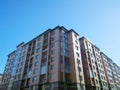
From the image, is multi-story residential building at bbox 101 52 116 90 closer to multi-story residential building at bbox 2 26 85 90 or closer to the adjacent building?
the adjacent building

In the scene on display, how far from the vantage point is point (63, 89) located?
106ft

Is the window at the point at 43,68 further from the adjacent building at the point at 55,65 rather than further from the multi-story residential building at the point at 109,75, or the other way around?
the multi-story residential building at the point at 109,75

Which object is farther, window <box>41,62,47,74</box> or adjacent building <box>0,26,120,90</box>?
window <box>41,62,47,74</box>

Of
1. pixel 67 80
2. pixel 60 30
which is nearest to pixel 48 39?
pixel 60 30

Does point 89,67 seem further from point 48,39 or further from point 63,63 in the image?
point 48,39

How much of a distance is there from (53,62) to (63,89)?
9.77 meters

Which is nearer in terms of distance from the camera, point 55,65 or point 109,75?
point 55,65

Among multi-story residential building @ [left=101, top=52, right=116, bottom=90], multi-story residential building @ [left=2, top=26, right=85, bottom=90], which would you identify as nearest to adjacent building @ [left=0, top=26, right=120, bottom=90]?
multi-story residential building @ [left=2, top=26, right=85, bottom=90]

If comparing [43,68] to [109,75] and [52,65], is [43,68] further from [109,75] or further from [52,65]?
[109,75]

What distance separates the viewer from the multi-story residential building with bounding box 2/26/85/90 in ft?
113

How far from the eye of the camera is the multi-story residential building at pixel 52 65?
34500 millimetres

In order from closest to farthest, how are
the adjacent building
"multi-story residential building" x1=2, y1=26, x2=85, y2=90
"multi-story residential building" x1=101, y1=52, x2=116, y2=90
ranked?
1. "multi-story residential building" x1=2, y1=26, x2=85, y2=90
2. the adjacent building
3. "multi-story residential building" x1=101, y1=52, x2=116, y2=90

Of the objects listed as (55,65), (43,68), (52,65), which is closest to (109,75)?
(52,65)

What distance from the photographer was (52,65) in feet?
123
